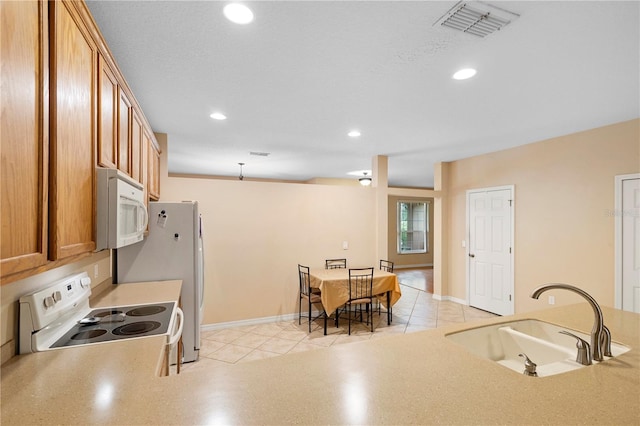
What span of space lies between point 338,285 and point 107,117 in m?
3.06

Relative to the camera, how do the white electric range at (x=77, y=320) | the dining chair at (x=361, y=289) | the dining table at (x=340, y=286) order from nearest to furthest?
the white electric range at (x=77, y=320) < the dining table at (x=340, y=286) < the dining chair at (x=361, y=289)

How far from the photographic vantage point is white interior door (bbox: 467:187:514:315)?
4.74 meters

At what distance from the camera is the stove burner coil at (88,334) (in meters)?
1.58

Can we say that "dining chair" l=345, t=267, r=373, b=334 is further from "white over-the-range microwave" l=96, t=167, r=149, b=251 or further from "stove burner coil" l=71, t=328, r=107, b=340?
"white over-the-range microwave" l=96, t=167, r=149, b=251

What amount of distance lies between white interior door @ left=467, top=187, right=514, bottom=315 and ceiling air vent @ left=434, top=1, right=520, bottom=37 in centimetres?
352

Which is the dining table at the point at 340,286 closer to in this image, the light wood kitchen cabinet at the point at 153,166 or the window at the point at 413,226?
the light wood kitchen cabinet at the point at 153,166

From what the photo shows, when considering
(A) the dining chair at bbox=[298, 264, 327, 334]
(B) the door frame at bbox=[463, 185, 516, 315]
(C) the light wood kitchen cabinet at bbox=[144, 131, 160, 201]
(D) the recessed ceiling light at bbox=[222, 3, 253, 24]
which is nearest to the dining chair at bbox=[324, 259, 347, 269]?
(A) the dining chair at bbox=[298, 264, 327, 334]

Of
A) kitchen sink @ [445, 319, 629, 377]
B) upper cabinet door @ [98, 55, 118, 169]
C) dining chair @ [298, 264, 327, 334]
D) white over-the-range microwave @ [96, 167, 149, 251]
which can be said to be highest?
upper cabinet door @ [98, 55, 118, 169]

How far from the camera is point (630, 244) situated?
3.42 m

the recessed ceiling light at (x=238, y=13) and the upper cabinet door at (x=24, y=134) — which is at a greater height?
the recessed ceiling light at (x=238, y=13)

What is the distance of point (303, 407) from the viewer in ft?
2.89

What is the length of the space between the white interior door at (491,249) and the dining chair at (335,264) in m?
2.27

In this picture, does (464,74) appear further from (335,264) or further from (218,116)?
(335,264)

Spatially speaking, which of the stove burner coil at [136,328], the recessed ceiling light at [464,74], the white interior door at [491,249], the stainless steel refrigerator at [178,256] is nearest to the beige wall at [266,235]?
the stainless steel refrigerator at [178,256]
